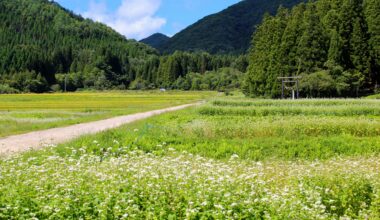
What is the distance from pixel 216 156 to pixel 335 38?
188 ft

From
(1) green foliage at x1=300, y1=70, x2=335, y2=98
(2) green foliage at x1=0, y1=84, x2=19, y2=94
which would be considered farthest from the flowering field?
(2) green foliage at x1=0, y1=84, x2=19, y2=94

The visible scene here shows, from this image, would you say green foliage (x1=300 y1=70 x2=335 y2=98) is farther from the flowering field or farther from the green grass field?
A: the flowering field

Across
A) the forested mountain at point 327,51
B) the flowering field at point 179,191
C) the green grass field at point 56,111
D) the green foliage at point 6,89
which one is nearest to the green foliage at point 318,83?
the forested mountain at point 327,51

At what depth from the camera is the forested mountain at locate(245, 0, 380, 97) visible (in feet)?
215

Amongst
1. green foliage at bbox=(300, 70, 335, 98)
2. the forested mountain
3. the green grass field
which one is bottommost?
the green grass field

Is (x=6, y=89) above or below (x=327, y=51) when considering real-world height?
below

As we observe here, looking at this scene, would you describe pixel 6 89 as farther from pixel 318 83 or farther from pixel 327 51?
pixel 318 83

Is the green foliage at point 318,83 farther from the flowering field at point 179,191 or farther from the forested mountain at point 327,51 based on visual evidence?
the flowering field at point 179,191

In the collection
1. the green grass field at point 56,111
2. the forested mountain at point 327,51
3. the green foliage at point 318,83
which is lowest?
the green grass field at point 56,111

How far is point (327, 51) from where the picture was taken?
70812 millimetres

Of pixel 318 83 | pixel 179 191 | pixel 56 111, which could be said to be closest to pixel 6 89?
pixel 56 111

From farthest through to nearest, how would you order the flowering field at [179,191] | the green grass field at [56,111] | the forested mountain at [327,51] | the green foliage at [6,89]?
the green foliage at [6,89], the forested mountain at [327,51], the green grass field at [56,111], the flowering field at [179,191]

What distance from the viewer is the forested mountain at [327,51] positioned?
2581 inches

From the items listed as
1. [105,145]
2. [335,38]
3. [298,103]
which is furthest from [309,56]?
[105,145]
